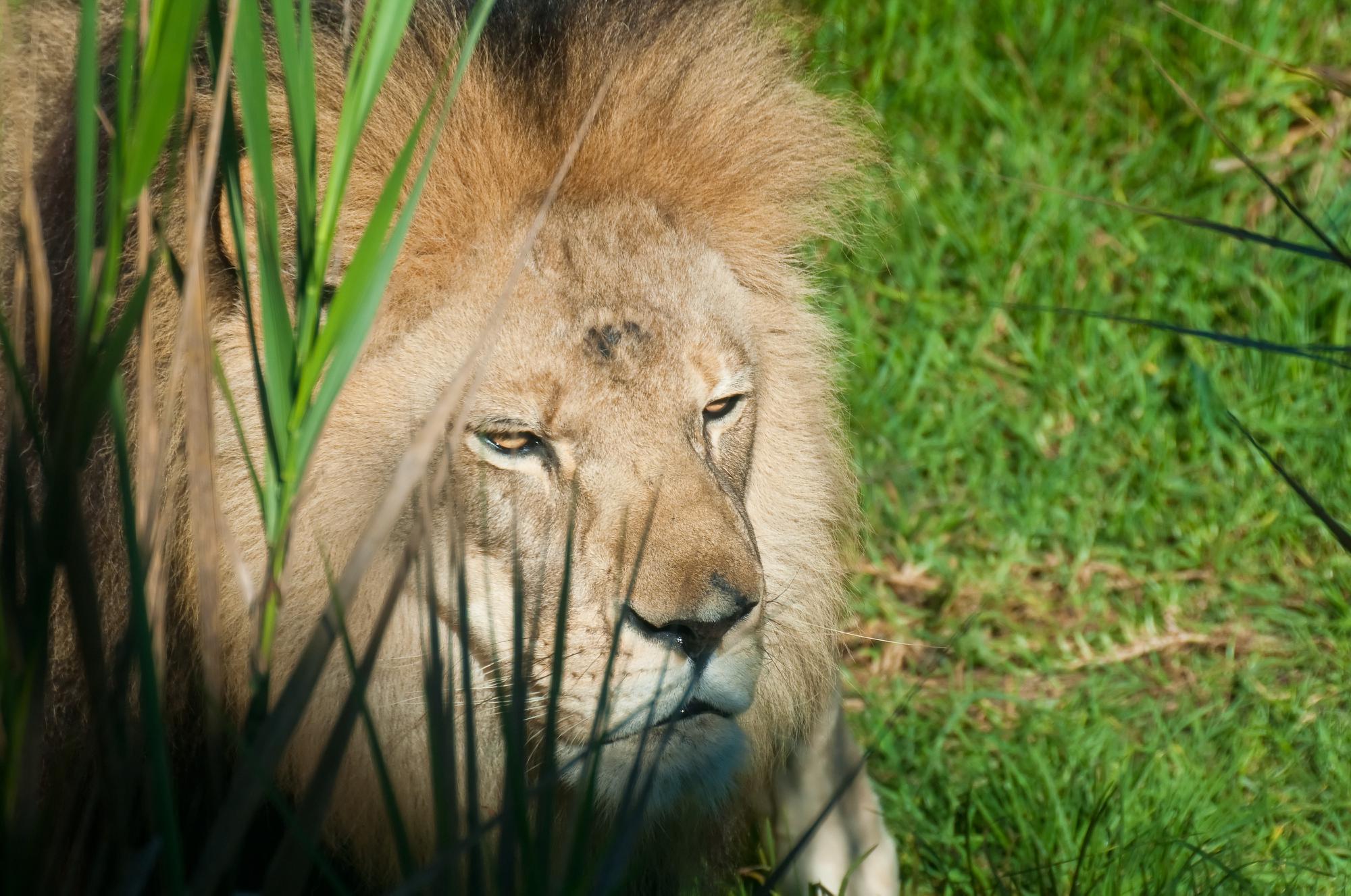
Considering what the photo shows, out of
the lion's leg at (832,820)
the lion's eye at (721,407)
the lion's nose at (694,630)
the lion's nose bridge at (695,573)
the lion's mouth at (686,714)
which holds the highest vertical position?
the lion's eye at (721,407)

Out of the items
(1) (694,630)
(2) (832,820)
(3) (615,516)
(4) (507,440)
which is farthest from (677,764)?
(2) (832,820)

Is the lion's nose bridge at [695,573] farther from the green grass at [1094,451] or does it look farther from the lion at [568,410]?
the green grass at [1094,451]

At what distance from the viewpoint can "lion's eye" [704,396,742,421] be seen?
7.82ft

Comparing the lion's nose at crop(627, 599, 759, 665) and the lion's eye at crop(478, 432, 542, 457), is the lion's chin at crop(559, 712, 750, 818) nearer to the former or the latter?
the lion's nose at crop(627, 599, 759, 665)

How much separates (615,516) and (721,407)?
0.36 m

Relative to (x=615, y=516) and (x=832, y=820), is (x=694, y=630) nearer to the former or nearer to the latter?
(x=615, y=516)

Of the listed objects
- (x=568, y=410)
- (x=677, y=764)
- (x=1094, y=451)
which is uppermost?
(x=568, y=410)

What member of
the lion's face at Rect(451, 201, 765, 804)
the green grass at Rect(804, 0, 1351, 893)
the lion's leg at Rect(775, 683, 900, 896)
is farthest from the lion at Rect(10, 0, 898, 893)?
the green grass at Rect(804, 0, 1351, 893)

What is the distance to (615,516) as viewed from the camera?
213 cm

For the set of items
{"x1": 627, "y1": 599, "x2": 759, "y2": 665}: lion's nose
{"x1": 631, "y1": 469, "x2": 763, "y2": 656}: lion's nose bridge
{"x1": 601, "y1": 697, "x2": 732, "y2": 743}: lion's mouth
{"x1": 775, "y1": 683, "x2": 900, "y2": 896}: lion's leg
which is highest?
{"x1": 631, "y1": 469, "x2": 763, "y2": 656}: lion's nose bridge

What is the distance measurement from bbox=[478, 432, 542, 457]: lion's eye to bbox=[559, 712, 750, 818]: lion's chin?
45 cm

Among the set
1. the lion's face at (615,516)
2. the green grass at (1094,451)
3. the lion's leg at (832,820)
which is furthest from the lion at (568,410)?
the green grass at (1094,451)

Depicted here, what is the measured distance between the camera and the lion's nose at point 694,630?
2.03 metres

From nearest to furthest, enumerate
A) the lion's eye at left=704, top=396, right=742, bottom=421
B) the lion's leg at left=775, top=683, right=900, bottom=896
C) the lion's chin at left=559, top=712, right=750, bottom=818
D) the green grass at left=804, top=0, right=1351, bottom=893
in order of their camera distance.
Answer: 1. the lion's chin at left=559, top=712, right=750, bottom=818
2. the lion's eye at left=704, top=396, right=742, bottom=421
3. the lion's leg at left=775, top=683, right=900, bottom=896
4. the green grass at left=804, top=0, right=1351, bottom=893
